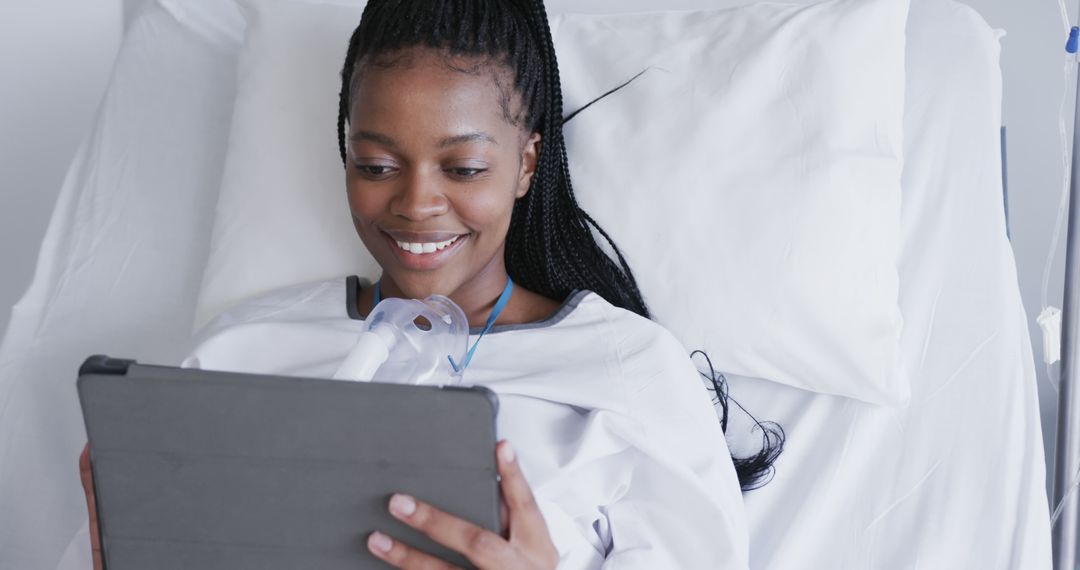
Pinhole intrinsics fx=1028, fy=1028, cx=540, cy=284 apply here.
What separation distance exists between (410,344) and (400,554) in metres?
0.22

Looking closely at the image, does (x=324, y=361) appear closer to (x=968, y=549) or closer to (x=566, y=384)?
(x=566, y=384)

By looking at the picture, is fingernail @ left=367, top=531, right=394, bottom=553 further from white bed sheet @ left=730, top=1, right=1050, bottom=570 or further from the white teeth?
white bed sheet @ left=730, top=1, right=1050, bottom=570

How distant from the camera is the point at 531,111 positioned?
46.3 inches

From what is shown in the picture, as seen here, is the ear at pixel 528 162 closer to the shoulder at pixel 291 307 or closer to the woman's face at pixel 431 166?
the woman's face at pixel 431 166

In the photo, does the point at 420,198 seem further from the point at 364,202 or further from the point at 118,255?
the point at 118,255

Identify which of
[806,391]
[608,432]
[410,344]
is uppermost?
[410,344]

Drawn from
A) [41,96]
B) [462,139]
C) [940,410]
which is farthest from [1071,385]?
[41,96]

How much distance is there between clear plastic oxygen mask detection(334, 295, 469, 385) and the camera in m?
0.93

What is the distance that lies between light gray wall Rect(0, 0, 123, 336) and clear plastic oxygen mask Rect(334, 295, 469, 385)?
114cm

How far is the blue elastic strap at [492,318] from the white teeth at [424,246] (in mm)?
107

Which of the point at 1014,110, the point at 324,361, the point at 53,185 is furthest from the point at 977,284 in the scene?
the point at 53,185

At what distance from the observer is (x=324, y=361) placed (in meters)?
1.16

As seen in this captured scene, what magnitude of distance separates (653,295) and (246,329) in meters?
0.50

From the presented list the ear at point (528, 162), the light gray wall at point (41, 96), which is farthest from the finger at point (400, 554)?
the light gray wall at point (41, 96)
